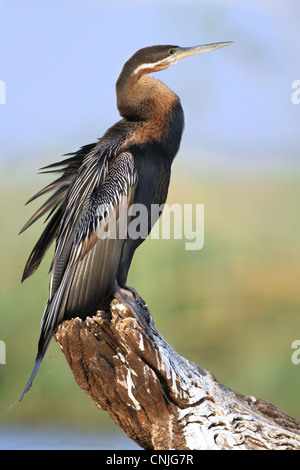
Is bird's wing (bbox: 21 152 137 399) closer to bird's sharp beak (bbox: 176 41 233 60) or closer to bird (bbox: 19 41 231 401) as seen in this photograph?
bird (bbox: 19 41 231 401)

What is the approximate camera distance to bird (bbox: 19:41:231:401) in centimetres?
266

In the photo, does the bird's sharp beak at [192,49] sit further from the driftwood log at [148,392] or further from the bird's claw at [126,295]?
the driftwood log at [148,392]

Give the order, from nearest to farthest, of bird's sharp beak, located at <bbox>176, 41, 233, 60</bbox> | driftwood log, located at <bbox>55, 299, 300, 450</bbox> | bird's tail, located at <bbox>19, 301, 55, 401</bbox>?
driftwood log, located at <bbox>55, 299, 300, 450</bbox> < bird's tail, located at <bbox>19, 301, 55, 401</bbox> < bird's sharp beak, located at <bbox>176, 41, 233, 60</bbox>

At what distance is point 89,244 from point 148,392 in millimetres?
718

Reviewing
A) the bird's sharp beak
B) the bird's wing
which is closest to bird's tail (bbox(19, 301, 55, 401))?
the bird's wing

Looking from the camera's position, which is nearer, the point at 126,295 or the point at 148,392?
the point at 148,392

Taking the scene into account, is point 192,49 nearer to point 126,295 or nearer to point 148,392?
point 126,295

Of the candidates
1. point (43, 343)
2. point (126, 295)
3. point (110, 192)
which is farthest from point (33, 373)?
point (110, 192)

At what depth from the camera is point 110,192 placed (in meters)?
2.76

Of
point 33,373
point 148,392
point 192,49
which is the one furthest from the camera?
point 192,49

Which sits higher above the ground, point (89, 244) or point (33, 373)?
point (89, 244)

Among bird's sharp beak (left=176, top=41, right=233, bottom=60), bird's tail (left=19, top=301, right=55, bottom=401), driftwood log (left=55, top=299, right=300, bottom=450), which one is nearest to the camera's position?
driftwood log (left=55, top=299, right=300, bottom=450)

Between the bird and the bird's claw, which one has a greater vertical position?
the bird
